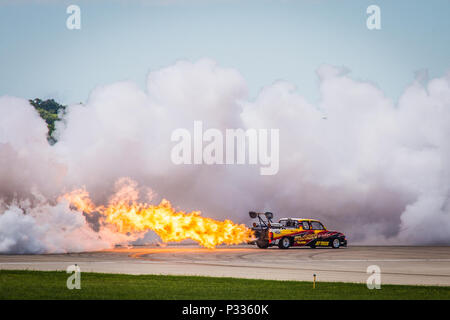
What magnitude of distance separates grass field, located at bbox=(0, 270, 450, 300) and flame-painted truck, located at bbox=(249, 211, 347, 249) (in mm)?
18525

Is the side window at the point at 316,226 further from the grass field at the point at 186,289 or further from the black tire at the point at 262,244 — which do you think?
the grass field at the point at 186,289

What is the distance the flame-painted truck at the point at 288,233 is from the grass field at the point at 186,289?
18.5m

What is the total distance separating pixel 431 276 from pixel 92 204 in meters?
23.3

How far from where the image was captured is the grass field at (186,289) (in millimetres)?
15406

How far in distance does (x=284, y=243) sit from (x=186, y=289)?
2195cm

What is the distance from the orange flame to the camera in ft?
123

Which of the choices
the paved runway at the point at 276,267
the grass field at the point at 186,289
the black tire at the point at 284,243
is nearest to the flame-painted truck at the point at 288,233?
the black tire at the point at 284,243

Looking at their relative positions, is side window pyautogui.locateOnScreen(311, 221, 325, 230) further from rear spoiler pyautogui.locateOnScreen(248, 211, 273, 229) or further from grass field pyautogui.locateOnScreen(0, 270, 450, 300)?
grass field pyautogui.locateOnScreen(0, 270, 450, 300)

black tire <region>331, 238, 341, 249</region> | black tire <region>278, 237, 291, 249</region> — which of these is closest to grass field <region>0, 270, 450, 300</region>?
black tire <region>278, 237, 291, 249</region>

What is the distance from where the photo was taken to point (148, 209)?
38.1m

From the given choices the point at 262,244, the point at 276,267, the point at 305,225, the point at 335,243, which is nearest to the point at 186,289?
the point at 276,267

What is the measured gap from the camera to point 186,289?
1677 cm

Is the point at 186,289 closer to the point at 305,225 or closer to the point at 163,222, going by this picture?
the point at 163,222
